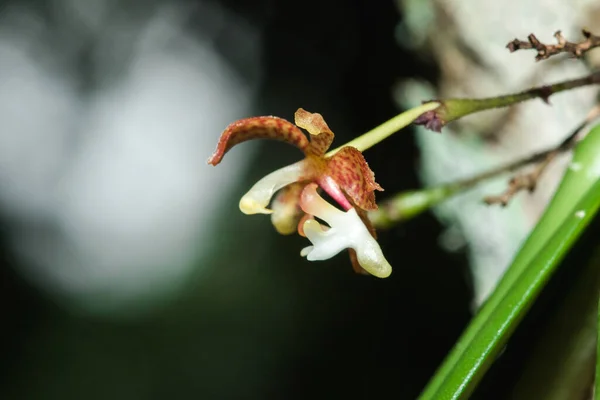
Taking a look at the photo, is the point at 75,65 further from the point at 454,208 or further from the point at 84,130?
the point at 454,208

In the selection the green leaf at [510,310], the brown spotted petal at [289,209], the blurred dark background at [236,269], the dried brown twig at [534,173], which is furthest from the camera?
the blurred dark background at [236,269]

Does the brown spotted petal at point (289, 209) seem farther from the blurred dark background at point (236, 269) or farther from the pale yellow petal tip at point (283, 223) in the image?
the blurred dark background at point (236, 269)

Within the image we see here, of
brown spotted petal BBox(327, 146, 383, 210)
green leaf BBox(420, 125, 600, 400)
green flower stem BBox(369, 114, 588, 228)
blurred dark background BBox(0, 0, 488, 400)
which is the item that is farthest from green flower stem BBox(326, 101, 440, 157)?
blurred dark background BBox(0, 0, 488, 400)

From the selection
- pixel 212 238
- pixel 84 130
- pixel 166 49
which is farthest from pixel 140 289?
pixel 166 49

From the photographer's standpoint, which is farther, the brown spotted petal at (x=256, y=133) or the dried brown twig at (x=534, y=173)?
the dried brown twig at (x=534, y=173)

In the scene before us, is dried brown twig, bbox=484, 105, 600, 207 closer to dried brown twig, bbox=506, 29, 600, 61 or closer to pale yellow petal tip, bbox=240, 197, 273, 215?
dried brown twig, bbox=506, 29, 600, 61

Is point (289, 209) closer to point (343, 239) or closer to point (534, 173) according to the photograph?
point (343, 239)

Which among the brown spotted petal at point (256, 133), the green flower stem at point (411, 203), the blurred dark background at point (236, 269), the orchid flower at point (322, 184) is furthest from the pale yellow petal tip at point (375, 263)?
the blurred dark background at point (236, 269)

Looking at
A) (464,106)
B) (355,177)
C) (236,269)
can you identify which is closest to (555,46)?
(464,106)
